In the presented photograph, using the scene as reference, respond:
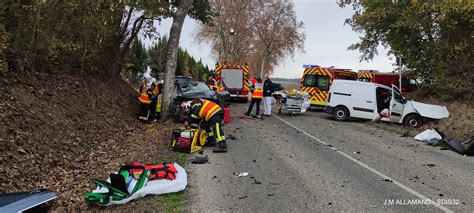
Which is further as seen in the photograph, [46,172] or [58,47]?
[58,47]

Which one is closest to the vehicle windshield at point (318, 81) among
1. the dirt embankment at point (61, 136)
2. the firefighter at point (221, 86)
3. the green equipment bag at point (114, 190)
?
the firefighter at point (221, 86)

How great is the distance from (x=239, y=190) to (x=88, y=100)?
7.91 m

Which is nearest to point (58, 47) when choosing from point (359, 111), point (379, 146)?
point (379, 146)

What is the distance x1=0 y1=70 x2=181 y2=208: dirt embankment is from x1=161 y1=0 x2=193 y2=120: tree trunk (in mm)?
1194

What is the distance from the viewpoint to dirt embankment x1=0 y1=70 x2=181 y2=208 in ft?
20.1

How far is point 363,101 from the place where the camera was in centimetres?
1545

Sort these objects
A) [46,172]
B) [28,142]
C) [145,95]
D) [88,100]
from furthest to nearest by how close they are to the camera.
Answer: [145,95]
[88,100]
[28,142]
[46,172]

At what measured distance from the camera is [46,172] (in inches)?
262

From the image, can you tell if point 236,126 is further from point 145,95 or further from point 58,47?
point 58,47

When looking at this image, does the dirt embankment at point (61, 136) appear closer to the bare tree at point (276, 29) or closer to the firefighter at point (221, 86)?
the firefighter at point (221, 86)

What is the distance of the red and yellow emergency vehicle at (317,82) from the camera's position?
1870 cm

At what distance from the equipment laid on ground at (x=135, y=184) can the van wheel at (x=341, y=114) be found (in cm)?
1107

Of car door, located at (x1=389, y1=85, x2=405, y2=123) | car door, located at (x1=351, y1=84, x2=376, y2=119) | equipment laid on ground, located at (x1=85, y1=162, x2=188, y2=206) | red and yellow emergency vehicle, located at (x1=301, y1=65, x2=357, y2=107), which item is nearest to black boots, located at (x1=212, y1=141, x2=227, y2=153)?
equipment laid on ground, located at (x1=85, y1=162, x2=188, y2=206)

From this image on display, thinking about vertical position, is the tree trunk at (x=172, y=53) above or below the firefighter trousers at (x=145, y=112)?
above
